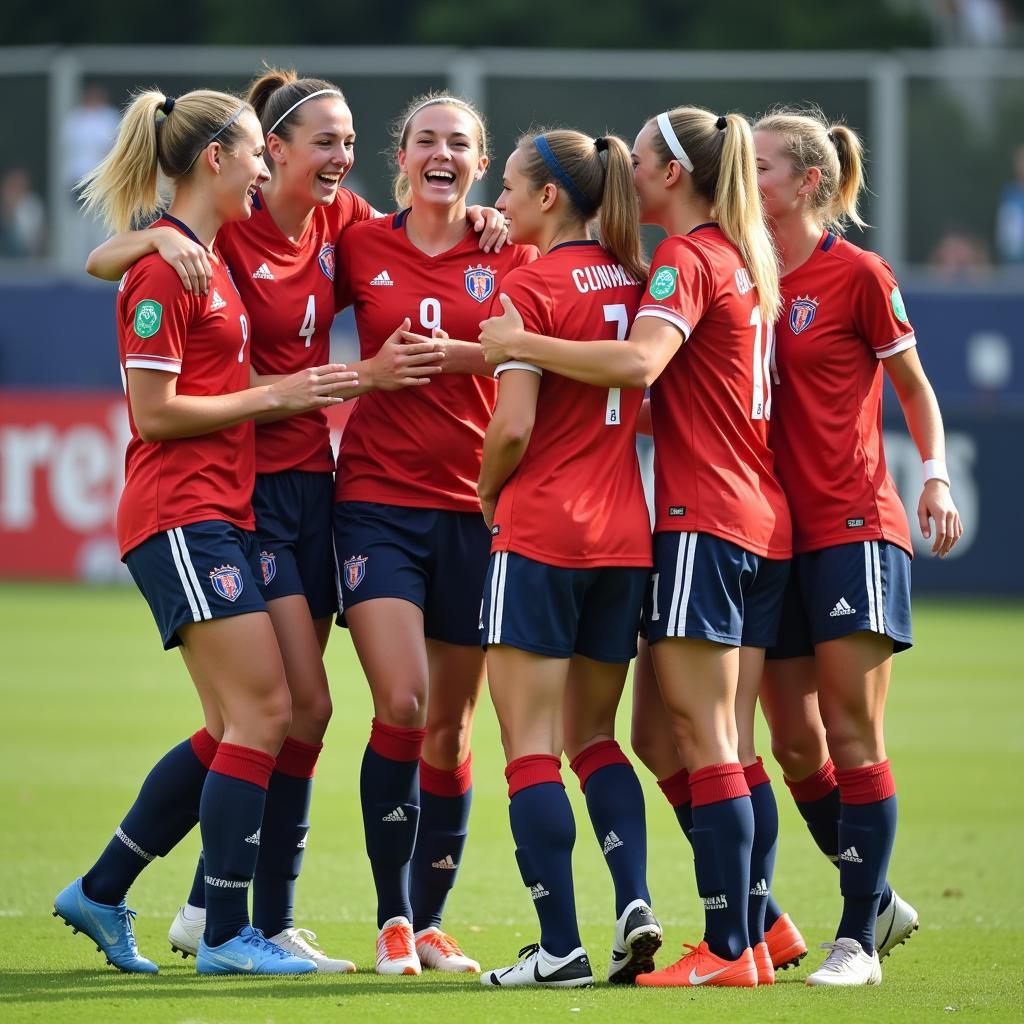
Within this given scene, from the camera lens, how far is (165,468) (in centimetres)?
526

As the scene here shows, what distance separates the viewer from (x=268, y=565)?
552 centimetres

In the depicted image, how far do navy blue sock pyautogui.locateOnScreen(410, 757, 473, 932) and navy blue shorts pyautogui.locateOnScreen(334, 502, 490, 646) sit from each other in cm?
45

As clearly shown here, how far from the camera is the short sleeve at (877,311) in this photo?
5406 mm

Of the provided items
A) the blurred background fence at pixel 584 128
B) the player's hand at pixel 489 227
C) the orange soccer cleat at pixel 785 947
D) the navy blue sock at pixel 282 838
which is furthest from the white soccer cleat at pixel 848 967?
the blurred background fence at pixel 584 128

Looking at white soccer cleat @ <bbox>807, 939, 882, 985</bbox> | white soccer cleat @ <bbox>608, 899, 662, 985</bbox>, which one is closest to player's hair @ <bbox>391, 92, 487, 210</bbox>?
white soccer cleat @ <bbox>608, 899, 662, 985</bbox>

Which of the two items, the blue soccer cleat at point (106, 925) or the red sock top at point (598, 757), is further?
the blue soccer cleat at point (106, 925)

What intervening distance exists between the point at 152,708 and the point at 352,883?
181 inches

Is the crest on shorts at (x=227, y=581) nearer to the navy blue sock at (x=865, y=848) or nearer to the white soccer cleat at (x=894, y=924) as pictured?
the navy blue sock at (x=865, y=848)

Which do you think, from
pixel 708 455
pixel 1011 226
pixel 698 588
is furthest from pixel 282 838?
pixel 1011 226

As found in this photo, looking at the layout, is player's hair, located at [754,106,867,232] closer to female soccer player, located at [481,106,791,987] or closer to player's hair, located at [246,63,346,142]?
female soccer player, located at [481,106,791,987]

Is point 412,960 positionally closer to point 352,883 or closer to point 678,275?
point 352,883

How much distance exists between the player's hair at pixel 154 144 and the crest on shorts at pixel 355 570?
3.94 feet

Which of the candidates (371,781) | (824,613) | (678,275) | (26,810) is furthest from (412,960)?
(26,810)

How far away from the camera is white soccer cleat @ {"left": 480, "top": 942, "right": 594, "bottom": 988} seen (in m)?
5.04
